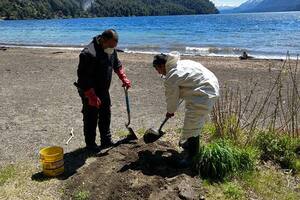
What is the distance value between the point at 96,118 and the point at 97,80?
722 mm

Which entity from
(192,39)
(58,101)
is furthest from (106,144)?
(192,39)

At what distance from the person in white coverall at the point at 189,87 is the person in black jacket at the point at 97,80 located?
106cm

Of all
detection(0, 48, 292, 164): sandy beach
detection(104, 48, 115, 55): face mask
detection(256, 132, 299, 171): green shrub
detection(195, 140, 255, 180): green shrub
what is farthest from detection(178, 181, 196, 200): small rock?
detection(0, 48, 292, 164): sandy beach

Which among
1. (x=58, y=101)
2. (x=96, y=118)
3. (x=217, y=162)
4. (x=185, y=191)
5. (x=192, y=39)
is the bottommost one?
(x=192, y=39)

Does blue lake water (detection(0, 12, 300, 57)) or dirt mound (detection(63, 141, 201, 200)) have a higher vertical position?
dirt mound (detection(63, 141, 201, 200))

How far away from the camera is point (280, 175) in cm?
657

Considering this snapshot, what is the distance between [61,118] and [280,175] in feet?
17.7

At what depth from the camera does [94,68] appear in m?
6.95

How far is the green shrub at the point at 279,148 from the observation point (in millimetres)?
6879

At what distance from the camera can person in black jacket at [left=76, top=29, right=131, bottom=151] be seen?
679cm

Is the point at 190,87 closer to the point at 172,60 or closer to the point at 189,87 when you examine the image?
the point at 189,87

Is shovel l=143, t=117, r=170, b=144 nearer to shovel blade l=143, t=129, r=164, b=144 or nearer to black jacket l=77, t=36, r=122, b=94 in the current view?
shovel blade l=143, t=129, r=164, b=144

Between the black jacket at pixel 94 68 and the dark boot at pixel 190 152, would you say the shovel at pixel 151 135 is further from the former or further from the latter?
the black jacket at pixel 94 68

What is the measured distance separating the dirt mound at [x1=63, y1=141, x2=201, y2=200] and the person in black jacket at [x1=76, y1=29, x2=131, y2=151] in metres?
0.48
